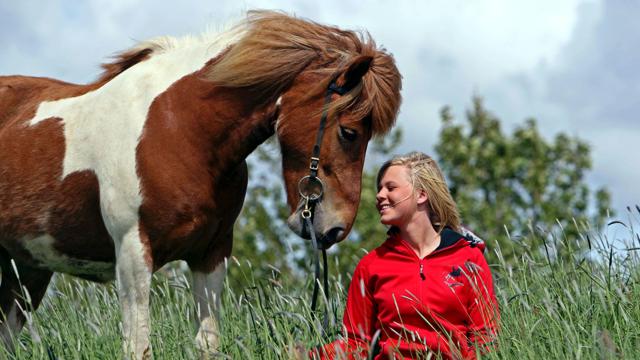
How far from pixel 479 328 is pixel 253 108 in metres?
1.79

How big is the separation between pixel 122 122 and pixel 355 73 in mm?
1386

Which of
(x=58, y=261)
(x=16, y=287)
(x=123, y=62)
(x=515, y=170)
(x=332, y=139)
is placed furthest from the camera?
(x=515, y=170)

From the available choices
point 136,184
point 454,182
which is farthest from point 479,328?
point 454,182

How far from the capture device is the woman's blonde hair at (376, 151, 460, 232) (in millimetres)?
4777

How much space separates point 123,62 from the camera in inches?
251

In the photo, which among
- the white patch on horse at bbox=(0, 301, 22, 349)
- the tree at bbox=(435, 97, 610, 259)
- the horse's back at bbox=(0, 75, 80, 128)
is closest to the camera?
the horse's back at bbox=(0, 75, 80, 128)

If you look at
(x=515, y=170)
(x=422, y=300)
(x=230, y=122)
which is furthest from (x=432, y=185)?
(x=515, y=170)

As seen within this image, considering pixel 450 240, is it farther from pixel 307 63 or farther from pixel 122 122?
pixel 122 122

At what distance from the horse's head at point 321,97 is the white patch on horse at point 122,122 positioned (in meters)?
0.31

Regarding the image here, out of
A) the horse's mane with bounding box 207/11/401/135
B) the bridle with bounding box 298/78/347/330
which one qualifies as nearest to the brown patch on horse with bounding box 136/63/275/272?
the horse's mane with bounding box 207/11/401/135

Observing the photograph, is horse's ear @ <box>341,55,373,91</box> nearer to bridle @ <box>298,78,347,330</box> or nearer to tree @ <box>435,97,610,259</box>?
bridle @ <box>298,78,347,330</box>

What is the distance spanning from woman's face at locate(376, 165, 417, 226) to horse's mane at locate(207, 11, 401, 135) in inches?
22.2

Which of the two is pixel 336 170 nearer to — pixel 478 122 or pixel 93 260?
pixel 93 260

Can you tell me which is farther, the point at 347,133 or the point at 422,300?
the point at 347,133
